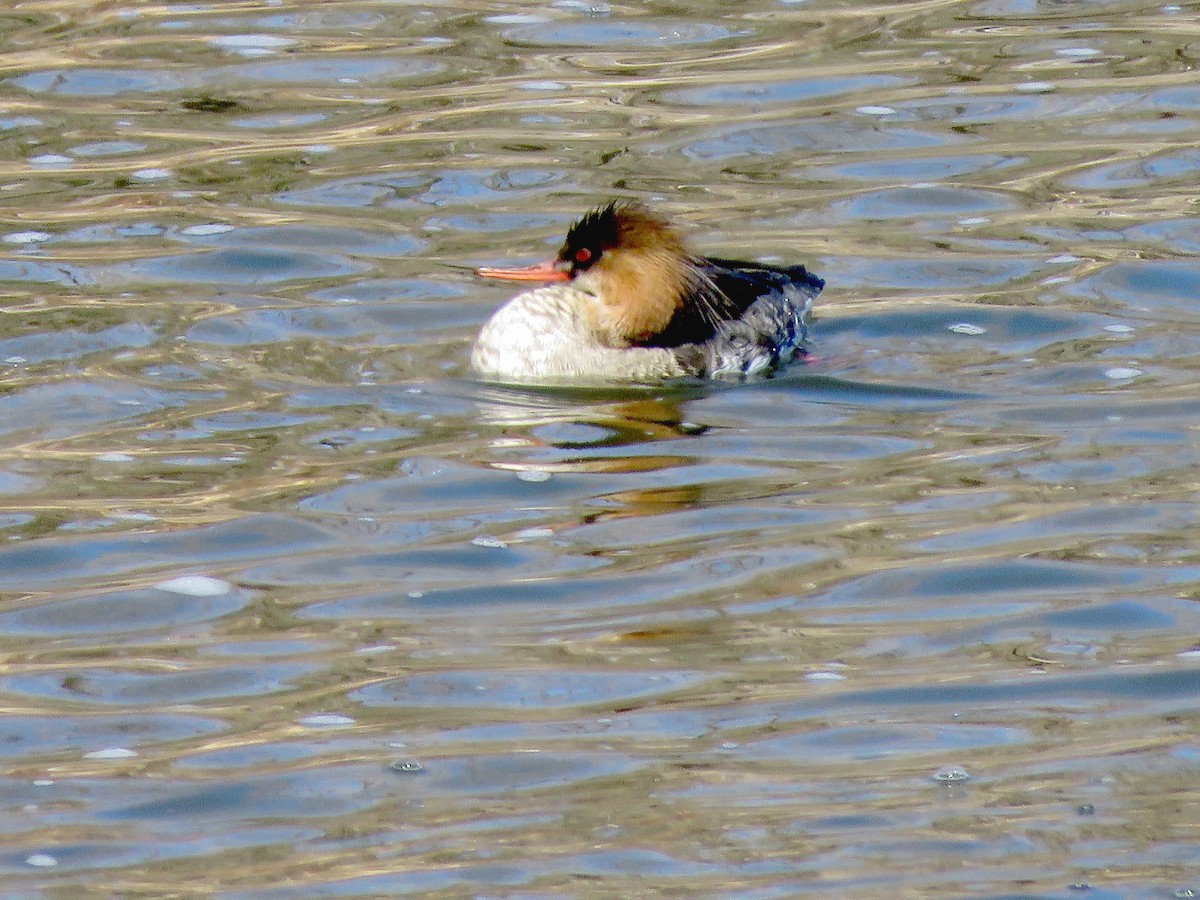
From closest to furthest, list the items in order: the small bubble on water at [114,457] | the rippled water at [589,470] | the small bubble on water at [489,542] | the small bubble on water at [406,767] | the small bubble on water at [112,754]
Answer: the rippled water at [589,470] → the small bubble on water at [406,767] → the small bubble on water at [112,754] → the small bubble on water at [489,542] → the small bubble on water at [114,457]

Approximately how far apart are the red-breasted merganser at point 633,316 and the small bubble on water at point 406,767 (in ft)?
12.0

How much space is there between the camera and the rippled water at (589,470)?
215 inches

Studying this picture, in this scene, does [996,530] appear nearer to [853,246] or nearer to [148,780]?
[148,780]

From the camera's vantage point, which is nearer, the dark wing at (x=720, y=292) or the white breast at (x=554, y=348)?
the white breast at (x=554, y=348)

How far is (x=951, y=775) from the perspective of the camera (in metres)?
5.62

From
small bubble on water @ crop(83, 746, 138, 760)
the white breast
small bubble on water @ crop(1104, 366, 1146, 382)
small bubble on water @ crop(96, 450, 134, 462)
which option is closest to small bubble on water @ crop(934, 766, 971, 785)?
small bubble on water @ crop(83, 746, 138, 760)

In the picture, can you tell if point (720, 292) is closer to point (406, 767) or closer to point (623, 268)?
point (623, 268)

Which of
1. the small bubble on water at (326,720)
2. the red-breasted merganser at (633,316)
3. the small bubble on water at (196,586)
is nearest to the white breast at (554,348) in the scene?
the red-breasted merganser at (633,316)

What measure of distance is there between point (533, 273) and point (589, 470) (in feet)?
4.74

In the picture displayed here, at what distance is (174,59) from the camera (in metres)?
13.8

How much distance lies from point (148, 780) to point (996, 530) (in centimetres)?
302

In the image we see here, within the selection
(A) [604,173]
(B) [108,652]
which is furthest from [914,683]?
(A) [604,173]

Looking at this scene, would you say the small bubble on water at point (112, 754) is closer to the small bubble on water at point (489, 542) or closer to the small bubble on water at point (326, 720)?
the small bubble on water at point (326, 720)

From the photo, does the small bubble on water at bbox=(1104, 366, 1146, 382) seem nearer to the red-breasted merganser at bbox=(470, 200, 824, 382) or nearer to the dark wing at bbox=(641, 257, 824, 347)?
the red-breasted merganser at bbox=(470, 200, 824, 382)
